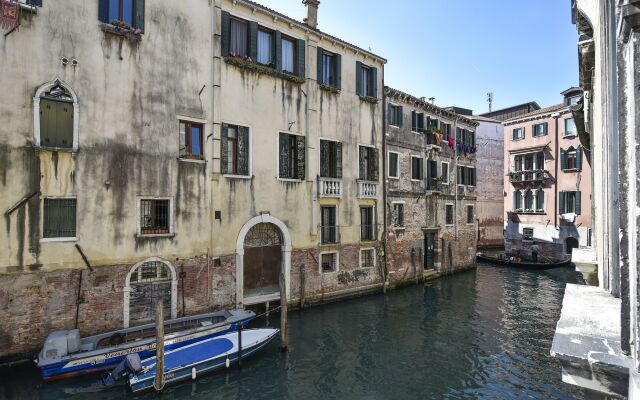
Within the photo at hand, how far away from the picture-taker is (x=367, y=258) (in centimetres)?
1852

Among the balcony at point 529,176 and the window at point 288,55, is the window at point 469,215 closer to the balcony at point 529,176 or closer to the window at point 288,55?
the balcony at point 529,176

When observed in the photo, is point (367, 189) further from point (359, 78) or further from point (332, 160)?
point (359, 78)

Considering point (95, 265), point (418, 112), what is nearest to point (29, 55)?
point (95, 265)

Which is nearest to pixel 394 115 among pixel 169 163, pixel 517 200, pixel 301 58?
pixel 301 58

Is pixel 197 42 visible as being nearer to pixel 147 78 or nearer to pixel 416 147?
pixel 147 78

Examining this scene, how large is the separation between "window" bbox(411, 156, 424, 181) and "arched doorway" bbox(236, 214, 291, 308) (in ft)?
30.6

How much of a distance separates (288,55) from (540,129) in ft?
72.9

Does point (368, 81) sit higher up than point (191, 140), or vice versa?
point (368, 81)

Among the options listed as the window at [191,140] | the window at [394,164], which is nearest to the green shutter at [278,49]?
the window at [191,140]

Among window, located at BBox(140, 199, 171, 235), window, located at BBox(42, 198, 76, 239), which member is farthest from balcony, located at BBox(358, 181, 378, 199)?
window, located at BBox(42, 198, 76, 239)

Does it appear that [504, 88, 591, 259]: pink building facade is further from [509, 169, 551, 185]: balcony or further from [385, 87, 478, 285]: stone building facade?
[385, 87, 478, 285]: stone building facade

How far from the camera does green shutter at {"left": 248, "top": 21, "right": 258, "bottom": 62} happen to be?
14234mm

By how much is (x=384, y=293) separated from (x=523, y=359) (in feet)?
25.7

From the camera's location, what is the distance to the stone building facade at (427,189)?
19938 millimetres
